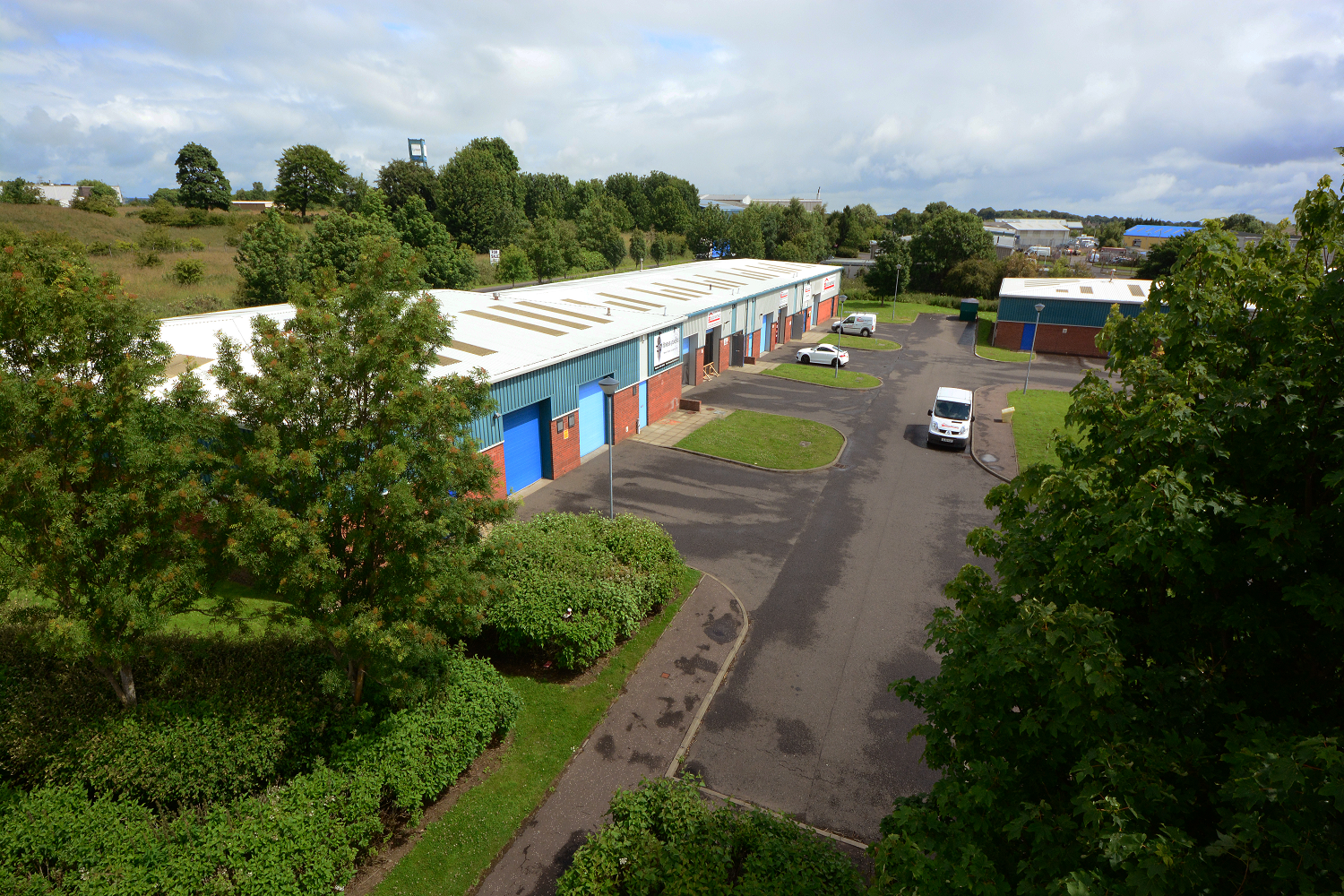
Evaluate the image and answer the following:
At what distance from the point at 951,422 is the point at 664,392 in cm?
1143

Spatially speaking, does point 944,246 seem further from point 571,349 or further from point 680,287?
point 571,349

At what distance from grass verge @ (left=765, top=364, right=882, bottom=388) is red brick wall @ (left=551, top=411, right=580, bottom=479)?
16544mm

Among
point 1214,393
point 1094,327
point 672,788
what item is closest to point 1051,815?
point 1214,393

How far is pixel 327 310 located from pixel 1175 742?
9.86 meters

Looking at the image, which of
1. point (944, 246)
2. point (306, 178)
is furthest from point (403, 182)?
point (944, 246)

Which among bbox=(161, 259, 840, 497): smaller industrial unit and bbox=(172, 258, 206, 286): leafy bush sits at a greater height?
bbox=(172, 258, 206, 286): leafy bush

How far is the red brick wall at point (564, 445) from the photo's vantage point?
21500 millimetres

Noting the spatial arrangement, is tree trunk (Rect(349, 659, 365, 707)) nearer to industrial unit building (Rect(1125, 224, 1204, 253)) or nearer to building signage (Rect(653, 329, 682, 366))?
building signage (Rect(653, 329, 682, 366))

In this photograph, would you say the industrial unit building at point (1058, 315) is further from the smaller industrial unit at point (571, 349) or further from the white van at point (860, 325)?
the smaller industrial unit at point (571, 349)

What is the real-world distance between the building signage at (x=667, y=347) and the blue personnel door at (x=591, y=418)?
12.3 feet

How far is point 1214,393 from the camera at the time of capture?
5.33 m

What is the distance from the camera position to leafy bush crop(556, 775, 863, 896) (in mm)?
7371

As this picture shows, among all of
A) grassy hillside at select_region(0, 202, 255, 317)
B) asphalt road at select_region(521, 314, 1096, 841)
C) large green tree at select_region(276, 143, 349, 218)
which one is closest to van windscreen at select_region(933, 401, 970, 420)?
asphalt road at select_region(521, 314, 1096, 841)

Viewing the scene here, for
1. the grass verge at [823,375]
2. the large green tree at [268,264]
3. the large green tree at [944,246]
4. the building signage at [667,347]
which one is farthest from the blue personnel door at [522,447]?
the large green tree at [944,246]
